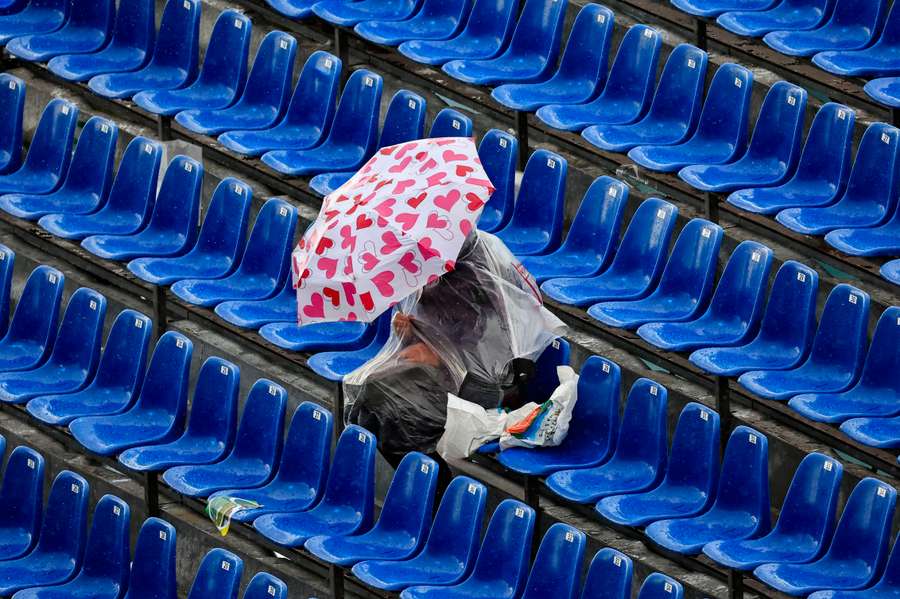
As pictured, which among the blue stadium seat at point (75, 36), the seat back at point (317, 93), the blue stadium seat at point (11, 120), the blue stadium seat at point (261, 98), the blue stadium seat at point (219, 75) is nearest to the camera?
the seat back at point (317, 93)

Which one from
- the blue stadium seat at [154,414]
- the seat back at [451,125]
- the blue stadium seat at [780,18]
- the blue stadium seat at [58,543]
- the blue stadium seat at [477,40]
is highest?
the blue stadium seat at [780,18]

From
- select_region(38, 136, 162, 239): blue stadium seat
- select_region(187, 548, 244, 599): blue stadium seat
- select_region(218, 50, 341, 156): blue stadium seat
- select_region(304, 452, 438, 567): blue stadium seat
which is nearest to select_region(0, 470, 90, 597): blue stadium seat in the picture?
select_region(187, 548, 244, 599): blue stadium seat

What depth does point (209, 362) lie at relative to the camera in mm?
7020

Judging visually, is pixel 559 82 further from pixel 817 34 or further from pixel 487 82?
pixel 817 34

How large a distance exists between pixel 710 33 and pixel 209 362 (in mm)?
2328

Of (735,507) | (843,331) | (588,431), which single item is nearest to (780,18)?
(843,331)

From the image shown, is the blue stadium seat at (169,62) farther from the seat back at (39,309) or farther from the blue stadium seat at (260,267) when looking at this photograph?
the blue stadium seat at (260,267)

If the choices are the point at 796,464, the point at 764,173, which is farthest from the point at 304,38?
the point at 796,464

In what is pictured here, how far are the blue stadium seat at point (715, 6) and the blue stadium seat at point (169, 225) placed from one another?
187 centimetres

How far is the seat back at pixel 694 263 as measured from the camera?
6.83 metres

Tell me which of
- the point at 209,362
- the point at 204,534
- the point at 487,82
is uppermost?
the point at 487,82

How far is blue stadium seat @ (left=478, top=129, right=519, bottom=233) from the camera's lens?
24.4 feet

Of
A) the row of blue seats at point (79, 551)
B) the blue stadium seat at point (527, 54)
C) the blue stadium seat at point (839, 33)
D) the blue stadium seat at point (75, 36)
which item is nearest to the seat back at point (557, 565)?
the row of blue seats at point (79, 551)

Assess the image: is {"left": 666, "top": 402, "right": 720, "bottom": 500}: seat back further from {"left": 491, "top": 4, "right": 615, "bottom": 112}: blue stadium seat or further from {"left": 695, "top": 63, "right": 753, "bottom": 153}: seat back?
{"left": 491, "top": 4, "right": 615, "bottom": 112}: blue stadium seat
